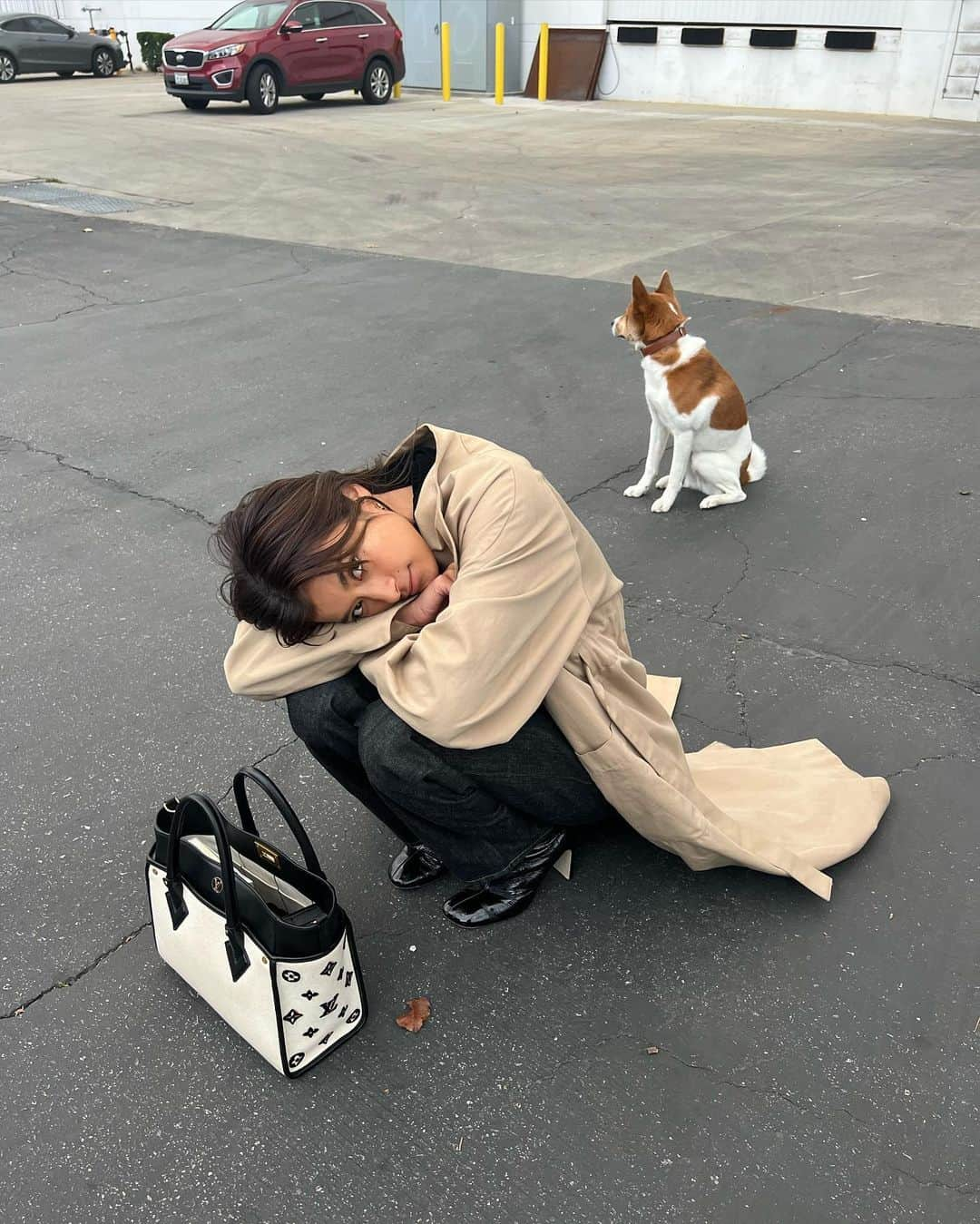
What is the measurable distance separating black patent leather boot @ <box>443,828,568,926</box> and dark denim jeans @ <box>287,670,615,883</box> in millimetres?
51

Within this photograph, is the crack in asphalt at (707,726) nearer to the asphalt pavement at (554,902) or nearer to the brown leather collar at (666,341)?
the asphalt pavement at (554,902)

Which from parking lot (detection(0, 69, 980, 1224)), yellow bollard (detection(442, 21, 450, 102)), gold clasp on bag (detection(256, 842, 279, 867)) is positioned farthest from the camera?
yellow bollard (detection(442, 21, 450, 102))

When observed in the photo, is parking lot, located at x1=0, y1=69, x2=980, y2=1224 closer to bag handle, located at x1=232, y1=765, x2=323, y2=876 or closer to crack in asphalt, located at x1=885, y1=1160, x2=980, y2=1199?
crack in asphalt, located at x1=885, y1=1160, x2=980, y2=1199

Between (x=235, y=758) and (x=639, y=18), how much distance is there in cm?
2133

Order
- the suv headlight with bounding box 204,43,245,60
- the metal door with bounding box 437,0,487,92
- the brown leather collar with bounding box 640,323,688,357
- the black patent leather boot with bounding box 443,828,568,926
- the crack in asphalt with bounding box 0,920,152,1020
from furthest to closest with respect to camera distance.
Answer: the metal door with bounding box 437,0,487,92 → the suv headlight with bounding box 204,43,245,60 → the brown leather collar with bounding box 640,323,688,357 → the black patent leather boot with bounding box 443,828,568,926 → the crack in asphalt with bounding box 0,920,152,1020

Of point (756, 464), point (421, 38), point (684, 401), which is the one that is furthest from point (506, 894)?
point (421, 38)

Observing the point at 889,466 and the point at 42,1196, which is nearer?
the point at 42,1196

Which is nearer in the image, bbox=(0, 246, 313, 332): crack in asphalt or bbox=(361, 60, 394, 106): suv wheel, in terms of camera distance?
bbox=(0, 246, 313, 332): crack in asphalt

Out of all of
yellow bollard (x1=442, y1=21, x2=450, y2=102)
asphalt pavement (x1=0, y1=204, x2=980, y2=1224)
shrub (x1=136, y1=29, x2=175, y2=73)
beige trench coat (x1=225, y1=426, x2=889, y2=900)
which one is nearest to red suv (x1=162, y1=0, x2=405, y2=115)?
yellow bollard (x1=442, y1=21, x2=450, y2=102)

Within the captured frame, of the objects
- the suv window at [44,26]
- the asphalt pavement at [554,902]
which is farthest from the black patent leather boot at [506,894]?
the suv window at [44,26]

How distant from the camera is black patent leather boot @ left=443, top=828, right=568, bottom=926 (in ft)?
7.59

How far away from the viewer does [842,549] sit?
12.9ft

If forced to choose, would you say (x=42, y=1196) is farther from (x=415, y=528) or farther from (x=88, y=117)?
(x=88, y=117)

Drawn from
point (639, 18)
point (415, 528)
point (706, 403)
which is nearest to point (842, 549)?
point (706, 403)
